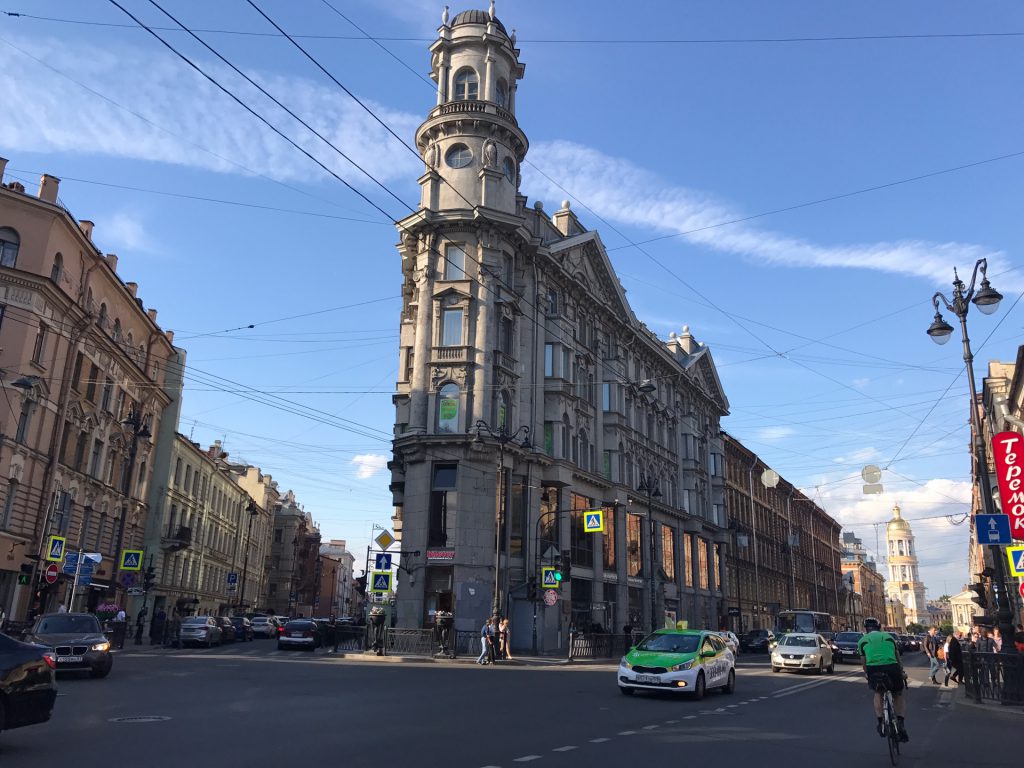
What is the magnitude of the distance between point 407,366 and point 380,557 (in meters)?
13.6

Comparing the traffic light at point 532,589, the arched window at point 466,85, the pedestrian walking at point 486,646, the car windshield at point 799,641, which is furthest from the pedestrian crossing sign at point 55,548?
the arched window at point 466,85

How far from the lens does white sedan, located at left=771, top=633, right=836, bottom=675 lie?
2895 cm

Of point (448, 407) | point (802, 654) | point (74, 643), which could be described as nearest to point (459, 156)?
point (448, 407)

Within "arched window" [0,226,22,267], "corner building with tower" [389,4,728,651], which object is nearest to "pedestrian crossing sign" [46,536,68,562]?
"arched window" [0,226,22,267]

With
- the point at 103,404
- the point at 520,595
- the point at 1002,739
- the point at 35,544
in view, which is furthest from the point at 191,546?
the point at 1002,739

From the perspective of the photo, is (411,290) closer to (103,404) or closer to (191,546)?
(103,404)

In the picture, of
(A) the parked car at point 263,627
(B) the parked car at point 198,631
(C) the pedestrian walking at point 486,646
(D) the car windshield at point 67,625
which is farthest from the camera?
(A) the parked car at point 263,627

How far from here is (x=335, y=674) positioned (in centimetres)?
2127

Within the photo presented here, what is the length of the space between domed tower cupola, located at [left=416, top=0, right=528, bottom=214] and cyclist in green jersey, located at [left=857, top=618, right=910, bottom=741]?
31541mm

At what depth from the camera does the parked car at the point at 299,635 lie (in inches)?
1494

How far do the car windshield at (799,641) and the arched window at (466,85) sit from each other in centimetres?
3039

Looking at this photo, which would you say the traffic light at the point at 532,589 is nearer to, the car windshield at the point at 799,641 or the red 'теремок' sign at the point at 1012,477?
the car windshield at the point at 799,641

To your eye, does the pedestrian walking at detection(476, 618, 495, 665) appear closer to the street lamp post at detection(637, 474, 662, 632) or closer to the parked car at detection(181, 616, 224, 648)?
the street lamp post at detection(637, 474, 662, 632)

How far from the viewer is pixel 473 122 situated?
41.4 m
